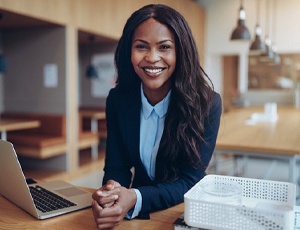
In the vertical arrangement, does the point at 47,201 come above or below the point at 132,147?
below

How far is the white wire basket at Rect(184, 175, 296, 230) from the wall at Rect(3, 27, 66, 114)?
10.5 feet

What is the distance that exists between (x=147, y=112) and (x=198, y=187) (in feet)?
1.56

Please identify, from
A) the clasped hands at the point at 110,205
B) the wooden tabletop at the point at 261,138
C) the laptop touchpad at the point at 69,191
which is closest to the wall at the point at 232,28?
the wooden tabletop at the point at 261,138

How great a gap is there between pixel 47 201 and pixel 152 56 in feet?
1.88

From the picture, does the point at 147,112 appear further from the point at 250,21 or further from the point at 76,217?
the point at 250,21

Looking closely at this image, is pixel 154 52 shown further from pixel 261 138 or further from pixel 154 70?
pixel 261 138

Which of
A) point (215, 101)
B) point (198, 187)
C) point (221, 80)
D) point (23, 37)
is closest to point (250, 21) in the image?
point (221, 80)

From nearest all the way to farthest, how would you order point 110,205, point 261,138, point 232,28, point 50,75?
point 110,205 → point 261,138 → point 50,75 → point 232,28

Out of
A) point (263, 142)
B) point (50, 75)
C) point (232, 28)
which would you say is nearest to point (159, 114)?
point (263, 142)

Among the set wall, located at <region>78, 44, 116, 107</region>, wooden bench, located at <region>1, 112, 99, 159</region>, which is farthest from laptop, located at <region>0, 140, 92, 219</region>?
wall, located at <region>78, 44, 116, 107</region>

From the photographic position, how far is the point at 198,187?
0.92m

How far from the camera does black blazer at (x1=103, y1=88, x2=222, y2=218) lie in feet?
3.91

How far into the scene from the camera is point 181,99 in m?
1.24

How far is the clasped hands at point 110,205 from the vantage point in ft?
3.02
